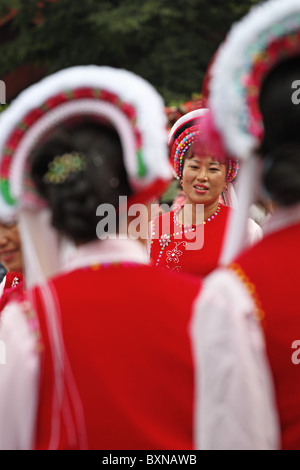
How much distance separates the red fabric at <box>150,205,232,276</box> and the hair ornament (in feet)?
7.02

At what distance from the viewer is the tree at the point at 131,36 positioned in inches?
594

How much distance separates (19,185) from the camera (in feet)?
6.55

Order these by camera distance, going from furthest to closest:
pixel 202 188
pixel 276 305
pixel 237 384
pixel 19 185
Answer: pixel 202 188 → pixel 19 185 → pixel 276 305 → pixel 237 384

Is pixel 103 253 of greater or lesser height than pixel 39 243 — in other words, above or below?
below

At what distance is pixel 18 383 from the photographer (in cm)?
176

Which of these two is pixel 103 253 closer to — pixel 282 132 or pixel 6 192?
pixel 6 192

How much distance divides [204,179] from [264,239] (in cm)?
218

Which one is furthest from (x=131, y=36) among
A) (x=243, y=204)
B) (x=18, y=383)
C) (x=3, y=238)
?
(x=18, y=383)

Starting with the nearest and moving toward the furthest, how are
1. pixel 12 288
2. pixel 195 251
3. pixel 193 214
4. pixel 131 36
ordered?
1. pixel 12 288
2. pixel 195 251
3. pixel 193 214
4. pixel 131 36

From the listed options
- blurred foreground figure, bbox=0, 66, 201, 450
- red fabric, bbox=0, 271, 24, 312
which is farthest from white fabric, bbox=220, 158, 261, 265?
red fabric, bbox=0, 271, 24, 312

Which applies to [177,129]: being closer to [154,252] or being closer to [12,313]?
[154,252]

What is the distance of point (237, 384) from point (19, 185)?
28.0 inches

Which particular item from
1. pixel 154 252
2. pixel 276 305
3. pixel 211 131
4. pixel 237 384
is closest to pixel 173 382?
pixel 237 384

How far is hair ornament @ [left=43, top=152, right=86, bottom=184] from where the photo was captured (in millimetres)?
1843
